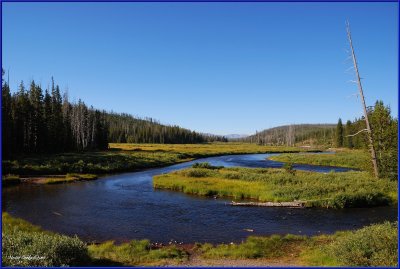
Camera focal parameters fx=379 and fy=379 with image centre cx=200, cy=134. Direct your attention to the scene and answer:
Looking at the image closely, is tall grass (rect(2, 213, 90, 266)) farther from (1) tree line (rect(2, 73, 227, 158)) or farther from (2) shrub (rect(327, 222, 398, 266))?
(1) tree line (rect(2, 73, 227, 158))

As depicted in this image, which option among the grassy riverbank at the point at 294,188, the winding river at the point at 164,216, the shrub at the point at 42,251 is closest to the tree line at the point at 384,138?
the grassy riverbank at the point at 294,188

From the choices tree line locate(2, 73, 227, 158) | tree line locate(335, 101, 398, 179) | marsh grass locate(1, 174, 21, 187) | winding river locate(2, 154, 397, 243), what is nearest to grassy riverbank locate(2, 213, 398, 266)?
winding river locate(2, 154, 397, 243)

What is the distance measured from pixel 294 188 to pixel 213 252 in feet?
65.8

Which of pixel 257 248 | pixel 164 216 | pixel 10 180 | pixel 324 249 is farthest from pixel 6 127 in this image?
A: pixel 324 249

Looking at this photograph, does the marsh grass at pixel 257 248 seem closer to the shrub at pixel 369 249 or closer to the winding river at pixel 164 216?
the winding river at pixel 164 216

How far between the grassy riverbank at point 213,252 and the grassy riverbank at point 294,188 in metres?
12.7

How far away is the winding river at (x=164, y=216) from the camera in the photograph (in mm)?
24094

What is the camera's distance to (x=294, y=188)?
36875 millimetres

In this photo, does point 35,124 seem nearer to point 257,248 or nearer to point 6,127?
point 6,127

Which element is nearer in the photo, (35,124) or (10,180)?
(10,180)

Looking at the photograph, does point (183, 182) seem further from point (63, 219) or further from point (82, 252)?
point (82, 252)

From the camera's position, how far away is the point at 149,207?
3238 cm

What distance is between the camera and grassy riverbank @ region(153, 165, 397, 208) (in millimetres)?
32562

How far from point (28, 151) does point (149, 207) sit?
181 feet
